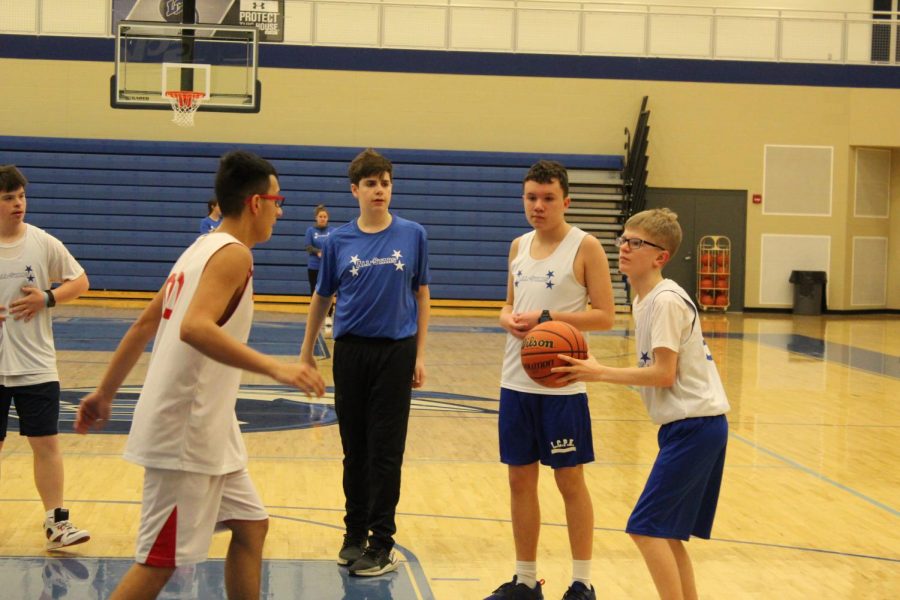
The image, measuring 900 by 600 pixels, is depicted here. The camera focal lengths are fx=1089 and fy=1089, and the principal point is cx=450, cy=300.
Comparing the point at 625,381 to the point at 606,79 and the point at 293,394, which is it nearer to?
the point at 293,394

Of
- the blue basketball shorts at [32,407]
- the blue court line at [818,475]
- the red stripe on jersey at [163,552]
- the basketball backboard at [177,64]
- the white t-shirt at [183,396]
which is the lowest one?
the blue court line at [818,475]

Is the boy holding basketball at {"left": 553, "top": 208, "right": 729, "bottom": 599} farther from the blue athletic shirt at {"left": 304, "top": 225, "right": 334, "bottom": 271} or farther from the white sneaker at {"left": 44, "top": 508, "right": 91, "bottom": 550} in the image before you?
the blue athletic shirt at {"left": 304, "top": 225, "right": 334, "bottom": 271}

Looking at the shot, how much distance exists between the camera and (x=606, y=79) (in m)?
21.1

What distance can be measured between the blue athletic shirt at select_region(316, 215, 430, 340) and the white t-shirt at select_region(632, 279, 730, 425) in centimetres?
140

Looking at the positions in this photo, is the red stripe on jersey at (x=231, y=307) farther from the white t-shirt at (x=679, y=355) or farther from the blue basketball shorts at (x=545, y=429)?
the blue basketball shorts at (x=545, y=429)

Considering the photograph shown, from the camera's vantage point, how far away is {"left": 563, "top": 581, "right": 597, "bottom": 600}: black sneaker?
4398 millimetres

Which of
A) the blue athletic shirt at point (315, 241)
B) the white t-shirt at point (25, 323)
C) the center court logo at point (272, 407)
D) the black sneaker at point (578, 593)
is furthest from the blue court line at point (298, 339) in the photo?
the black sneaker at point (578, 593)

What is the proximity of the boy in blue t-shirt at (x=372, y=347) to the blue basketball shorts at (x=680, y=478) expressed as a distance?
1.44 metres

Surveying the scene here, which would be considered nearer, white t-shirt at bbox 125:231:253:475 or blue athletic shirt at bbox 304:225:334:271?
white t-shirt at bbox 125:231:253:475

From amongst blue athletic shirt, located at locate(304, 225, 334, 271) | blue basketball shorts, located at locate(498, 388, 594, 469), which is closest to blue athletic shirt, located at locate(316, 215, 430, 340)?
blue basketball shorts, located at locate(498, 388, 594, 469)

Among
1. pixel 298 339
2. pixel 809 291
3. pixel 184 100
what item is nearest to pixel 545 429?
pixel 298 339

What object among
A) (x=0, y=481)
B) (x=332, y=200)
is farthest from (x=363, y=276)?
(x=332, y=200)

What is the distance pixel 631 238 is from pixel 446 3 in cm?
1727

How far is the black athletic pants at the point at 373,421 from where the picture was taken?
16.0 feet
